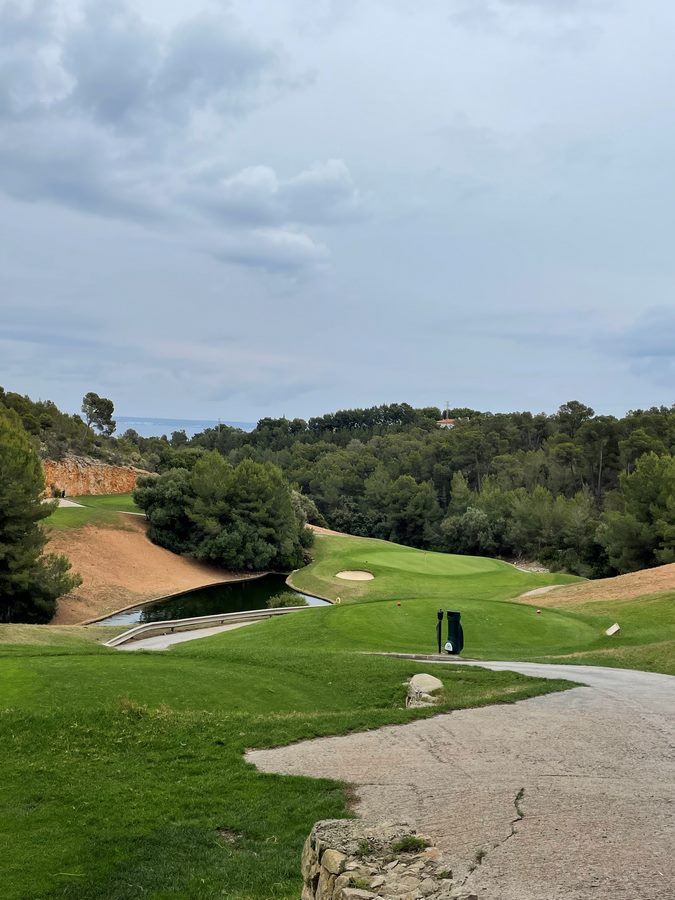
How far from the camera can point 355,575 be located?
165ft

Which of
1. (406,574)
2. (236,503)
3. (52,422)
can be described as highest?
(52,422)

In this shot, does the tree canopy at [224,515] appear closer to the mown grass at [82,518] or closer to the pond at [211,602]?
the mown grass at [82,518]

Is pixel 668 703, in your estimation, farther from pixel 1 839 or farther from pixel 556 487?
pixel 556 487

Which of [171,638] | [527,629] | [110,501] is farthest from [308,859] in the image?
[110,501]

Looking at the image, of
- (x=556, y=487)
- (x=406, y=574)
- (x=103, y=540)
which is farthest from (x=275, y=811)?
(x=556, y=487)

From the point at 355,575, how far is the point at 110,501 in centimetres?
3352

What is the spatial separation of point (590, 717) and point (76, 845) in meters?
8.89

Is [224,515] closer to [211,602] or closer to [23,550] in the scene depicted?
[211,602]

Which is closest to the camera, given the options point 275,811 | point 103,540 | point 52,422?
point 275,811

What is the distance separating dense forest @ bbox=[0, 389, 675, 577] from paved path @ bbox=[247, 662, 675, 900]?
40894 mm

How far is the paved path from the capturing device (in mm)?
5730

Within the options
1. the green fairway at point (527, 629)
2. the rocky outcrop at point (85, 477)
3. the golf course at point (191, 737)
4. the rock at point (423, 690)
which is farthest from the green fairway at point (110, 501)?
the rock at point (423, 690)

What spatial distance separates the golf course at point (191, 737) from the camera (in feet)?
25.0

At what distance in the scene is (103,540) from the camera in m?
52.8
